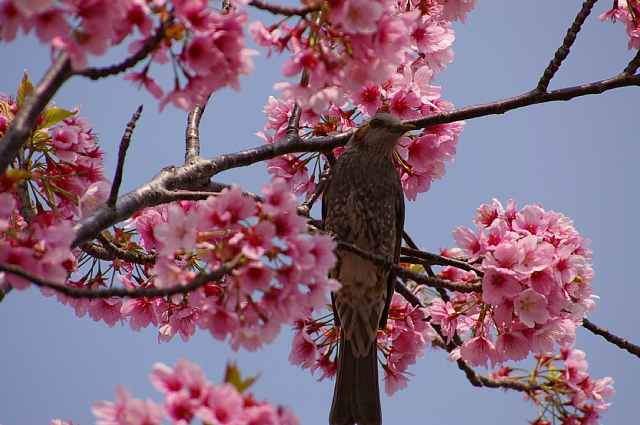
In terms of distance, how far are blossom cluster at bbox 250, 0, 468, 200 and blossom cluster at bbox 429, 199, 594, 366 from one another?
64 cm

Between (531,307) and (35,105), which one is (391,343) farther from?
(35,105)

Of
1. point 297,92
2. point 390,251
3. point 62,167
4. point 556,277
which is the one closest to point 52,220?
point 62,167

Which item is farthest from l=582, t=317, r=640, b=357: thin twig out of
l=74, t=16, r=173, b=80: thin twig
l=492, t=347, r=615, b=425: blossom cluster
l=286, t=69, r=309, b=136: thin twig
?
l=74, t=16, r=173, b=80: thin twig

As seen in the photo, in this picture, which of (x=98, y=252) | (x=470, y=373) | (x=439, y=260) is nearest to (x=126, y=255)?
(x=98, y=252)

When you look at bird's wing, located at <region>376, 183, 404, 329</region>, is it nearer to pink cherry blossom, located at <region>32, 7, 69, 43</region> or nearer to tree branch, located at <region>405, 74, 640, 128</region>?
tree branch, located at <region>405, 74, 640, 128</region>

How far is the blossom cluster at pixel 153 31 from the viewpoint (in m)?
1.92

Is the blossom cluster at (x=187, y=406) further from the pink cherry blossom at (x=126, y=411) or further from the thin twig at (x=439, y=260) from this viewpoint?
the thin twig at (x=439, y=260)

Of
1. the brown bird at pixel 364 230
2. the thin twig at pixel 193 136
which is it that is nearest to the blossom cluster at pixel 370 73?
the brown bird at pixel 364 230

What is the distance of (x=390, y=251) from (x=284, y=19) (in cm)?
220

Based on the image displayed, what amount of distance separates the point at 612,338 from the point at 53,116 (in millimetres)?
2760

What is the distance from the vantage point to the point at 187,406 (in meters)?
1.93

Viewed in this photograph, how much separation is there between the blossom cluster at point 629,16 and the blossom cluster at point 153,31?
263 cm

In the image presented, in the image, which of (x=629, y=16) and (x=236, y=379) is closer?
(x=236, y=379)

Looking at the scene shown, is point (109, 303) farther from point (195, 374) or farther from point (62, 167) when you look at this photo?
point (195, 374)
